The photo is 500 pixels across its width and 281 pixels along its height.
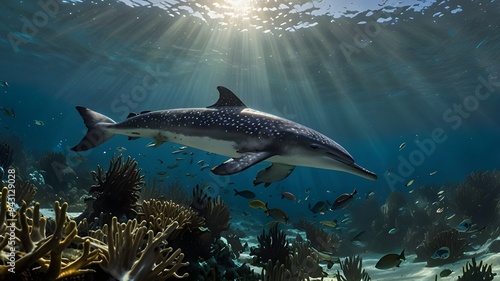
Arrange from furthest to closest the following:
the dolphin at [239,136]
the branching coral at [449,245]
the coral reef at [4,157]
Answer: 1. the coral reef at [4,157]
2. the branching coral at [449,245]
3. the dolphin at [239,136]

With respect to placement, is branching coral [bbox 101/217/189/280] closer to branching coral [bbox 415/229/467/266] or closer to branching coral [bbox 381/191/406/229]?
branching coral [bbox 415/229/467/266]

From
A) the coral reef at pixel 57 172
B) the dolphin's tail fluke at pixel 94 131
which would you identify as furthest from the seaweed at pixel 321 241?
the coral reef at pixel 57 172

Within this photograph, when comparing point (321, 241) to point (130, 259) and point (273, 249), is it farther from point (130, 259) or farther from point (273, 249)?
point (130, 259)

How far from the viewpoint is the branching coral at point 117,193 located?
610cm

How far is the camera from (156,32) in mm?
23719

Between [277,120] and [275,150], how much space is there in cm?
83

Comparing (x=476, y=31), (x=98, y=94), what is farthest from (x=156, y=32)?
(x=98, y=94)

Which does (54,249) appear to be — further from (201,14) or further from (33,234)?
(201,14)

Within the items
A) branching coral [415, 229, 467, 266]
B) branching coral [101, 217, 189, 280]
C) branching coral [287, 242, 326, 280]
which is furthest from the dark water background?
branching coral [101, 217, 189, 280]

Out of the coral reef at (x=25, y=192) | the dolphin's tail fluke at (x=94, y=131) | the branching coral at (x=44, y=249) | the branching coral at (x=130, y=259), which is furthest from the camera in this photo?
the coral reef at (x=25, y=192)

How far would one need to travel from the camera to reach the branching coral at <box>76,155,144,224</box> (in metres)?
6.10

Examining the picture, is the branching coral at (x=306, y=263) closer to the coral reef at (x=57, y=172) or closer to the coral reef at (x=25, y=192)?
the coral reef at (x=25, y=192)

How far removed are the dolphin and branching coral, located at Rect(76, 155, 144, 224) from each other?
0.80 meters

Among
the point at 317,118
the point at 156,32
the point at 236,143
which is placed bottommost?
the point at 317,118
